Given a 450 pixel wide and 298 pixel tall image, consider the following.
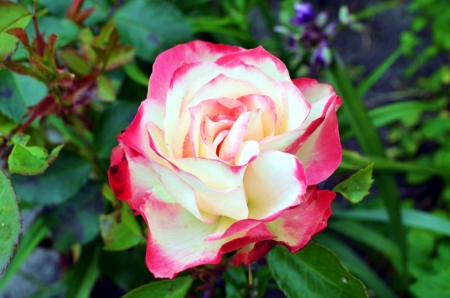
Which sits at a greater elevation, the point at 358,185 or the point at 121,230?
the point at 358,185

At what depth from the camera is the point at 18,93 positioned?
1.68ft

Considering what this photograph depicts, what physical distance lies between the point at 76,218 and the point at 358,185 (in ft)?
1.43

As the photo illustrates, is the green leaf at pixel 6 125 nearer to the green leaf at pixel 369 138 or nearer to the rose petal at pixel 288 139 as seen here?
the rose petal at pixel 288 139

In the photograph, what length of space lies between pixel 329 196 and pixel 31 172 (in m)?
0.26

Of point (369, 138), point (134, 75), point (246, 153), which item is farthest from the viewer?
point (369, 138)

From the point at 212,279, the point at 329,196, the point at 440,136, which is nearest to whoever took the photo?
the point at 329,196

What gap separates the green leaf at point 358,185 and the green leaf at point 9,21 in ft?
1.15

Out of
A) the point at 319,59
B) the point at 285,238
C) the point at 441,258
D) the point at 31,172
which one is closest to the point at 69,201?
the point at 31,172

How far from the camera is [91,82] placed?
51cm

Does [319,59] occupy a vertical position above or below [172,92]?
below

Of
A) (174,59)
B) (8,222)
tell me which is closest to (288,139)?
(174,59)

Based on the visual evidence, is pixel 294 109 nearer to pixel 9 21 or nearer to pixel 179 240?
pixel 179 240

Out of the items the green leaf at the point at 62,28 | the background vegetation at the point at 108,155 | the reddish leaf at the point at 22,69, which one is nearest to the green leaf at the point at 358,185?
the background vegetation at the point at 108,155

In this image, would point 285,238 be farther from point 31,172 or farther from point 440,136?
point 440,136
